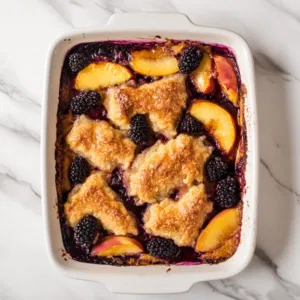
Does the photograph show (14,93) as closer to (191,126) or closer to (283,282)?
(191,126)

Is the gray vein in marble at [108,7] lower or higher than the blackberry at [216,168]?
higher

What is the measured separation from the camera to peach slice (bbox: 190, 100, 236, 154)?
1778 millimetres

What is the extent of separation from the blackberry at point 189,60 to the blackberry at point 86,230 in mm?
485

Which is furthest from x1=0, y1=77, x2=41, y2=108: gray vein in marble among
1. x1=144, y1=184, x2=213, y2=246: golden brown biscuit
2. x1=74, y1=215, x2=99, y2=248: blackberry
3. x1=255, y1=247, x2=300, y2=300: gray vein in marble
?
x1=255, y1=247, x2=300, y2=300: gray vein in marble

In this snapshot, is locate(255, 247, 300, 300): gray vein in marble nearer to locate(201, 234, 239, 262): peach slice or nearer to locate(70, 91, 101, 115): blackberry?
locate(201, 234, 239, 262): peach slice

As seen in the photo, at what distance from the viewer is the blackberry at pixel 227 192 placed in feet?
5.83

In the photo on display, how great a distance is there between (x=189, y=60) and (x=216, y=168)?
12.0 inches

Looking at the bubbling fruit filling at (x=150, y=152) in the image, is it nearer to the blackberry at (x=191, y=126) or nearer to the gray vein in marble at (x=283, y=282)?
the blackberry at (x=191, y=126)

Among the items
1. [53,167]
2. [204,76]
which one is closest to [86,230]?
[53,167]

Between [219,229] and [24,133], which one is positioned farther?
[24,133]

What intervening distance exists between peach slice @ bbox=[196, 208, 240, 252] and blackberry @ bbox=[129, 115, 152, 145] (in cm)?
30

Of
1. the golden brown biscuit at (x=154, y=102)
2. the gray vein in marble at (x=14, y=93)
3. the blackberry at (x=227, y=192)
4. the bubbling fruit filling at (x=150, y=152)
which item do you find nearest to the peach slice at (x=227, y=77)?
the bubbling fruit filling at (x=150, y=152)

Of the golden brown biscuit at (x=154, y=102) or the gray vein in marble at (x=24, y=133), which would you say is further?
the gray vein in marble at (x=24, y=133)

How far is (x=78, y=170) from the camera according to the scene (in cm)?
179
